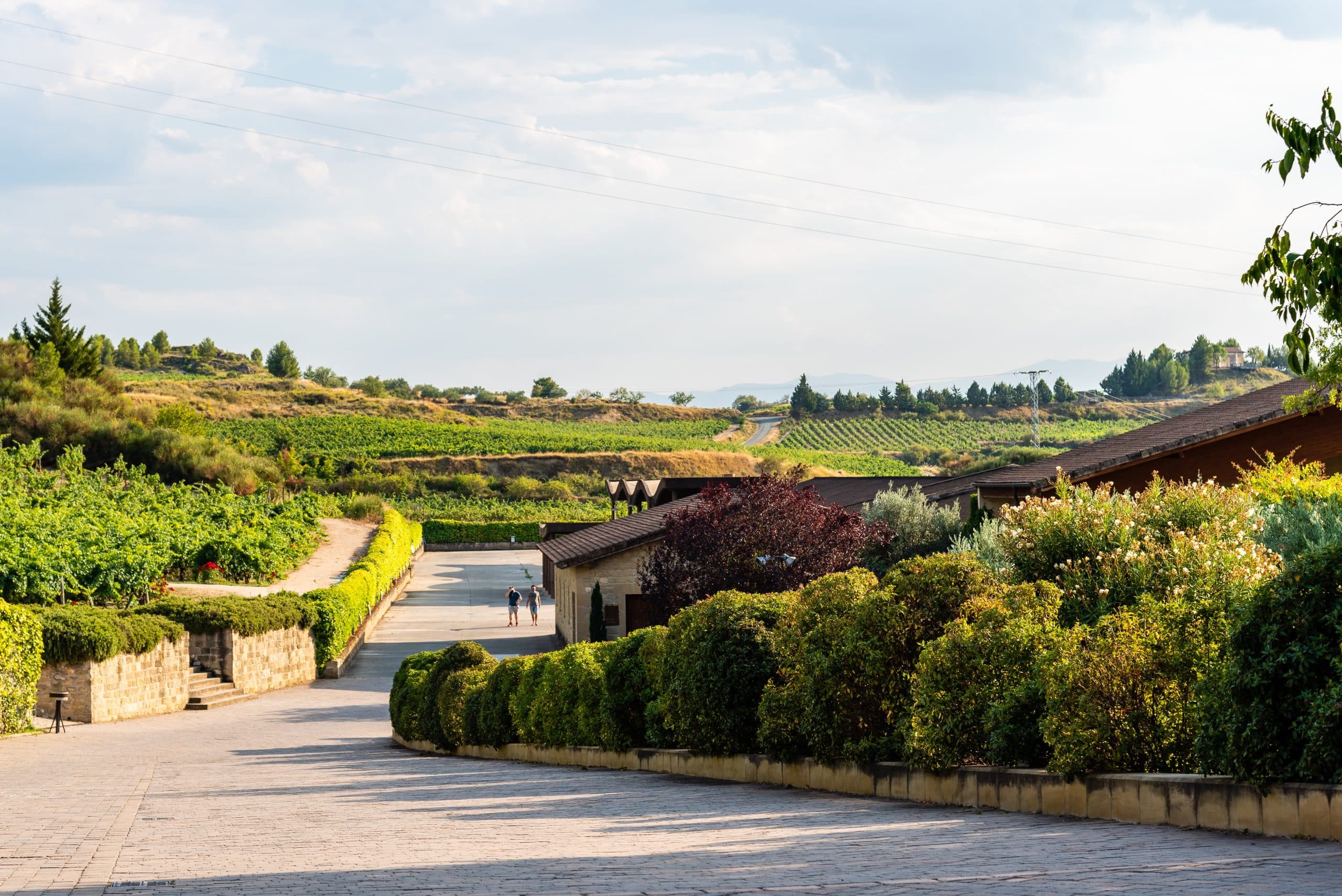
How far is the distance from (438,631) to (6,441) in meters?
35.3

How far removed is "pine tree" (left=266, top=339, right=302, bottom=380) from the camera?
569 feet

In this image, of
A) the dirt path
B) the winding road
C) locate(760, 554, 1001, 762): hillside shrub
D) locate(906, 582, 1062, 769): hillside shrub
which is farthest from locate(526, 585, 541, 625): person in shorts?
the winding road

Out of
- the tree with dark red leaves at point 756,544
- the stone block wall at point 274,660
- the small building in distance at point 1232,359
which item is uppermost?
the small building in distance at point 1232,359

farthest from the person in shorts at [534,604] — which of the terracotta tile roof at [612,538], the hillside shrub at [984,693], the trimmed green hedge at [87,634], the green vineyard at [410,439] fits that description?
the green vineyard at [410,439]

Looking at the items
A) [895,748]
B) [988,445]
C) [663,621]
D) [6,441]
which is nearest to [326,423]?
[6,441]

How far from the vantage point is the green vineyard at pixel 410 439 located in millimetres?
103188

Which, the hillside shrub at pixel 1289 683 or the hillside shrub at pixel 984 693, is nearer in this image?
the hillside shrub at pixel 1289 683

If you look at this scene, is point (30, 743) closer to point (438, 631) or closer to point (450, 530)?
point (438, 631)

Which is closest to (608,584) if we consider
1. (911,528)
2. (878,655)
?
(911,528)

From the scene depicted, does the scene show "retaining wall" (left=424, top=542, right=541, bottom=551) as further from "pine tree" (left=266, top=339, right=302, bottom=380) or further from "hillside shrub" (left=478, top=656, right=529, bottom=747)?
"pine tree" (left=266, top=339, right=302, bottom=380)

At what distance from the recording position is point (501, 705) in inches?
639

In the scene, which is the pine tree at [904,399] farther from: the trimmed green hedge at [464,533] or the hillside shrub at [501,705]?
the hillside shrub at [501,705]

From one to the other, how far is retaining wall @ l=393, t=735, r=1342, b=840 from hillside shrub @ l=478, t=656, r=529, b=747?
4475 millimetres

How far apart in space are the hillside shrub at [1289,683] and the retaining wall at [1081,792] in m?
0.14
